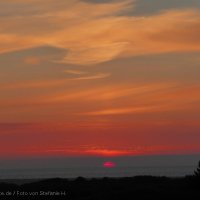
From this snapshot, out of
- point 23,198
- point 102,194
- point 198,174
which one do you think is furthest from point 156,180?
point 23,198

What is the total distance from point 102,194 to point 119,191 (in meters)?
1.94

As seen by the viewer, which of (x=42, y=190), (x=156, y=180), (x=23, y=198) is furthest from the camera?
(x=156, y=180)

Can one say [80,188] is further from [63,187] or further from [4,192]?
[4,192]

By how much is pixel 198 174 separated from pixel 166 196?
7.54 meters

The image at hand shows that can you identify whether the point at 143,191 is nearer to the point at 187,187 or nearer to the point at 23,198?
the point at 187,187

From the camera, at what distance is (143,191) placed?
49.1m

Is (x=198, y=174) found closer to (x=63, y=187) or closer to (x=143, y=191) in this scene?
(x=143, y=191)

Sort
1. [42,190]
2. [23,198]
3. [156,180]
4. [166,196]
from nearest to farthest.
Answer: [166,196], [23,198], [42,190], [156,180]

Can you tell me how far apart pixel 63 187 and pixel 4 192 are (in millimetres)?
6292

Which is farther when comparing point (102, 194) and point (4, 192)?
point (4, 192)

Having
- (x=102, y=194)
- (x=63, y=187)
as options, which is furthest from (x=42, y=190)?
(x=102, y=194)

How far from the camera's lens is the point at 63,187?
55500mm

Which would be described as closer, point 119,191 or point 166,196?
point 166,196

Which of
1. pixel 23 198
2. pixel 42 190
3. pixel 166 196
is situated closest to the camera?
pixel 166 196
